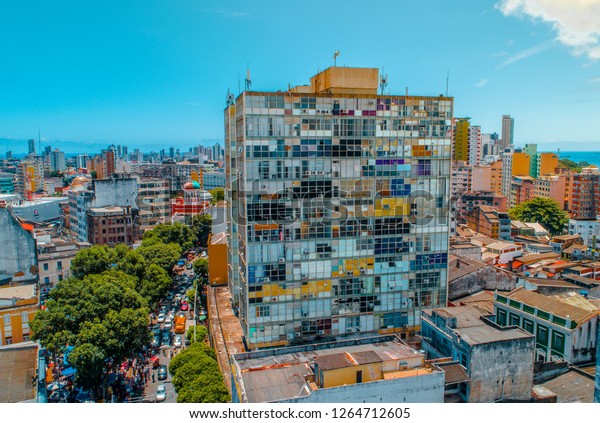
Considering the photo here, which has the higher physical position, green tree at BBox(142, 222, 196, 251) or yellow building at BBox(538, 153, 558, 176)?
yellow building at BBox(538, 153, 558, 176)

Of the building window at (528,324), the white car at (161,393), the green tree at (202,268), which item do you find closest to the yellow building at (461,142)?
the green tree at (202,268)

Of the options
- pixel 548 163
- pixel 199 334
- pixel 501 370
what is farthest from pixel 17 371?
pixel 548 163

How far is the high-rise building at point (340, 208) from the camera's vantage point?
62.5 ft

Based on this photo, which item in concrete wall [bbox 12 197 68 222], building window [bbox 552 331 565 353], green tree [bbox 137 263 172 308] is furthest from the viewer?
concrete wall [bbox 12 197 68 222]

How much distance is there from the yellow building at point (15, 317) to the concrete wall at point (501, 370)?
2070 centimetres

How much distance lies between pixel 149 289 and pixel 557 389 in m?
21.4

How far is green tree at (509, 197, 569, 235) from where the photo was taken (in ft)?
173

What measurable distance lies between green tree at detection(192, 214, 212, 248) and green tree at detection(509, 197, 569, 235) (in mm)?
33726

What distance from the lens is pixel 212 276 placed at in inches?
1233

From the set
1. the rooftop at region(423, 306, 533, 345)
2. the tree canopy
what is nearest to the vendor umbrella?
the tree canopy

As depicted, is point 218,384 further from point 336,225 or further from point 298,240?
point 336,225

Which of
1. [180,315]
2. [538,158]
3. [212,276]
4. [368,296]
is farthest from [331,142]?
[538,158]

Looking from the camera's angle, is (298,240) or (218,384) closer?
(218,384)

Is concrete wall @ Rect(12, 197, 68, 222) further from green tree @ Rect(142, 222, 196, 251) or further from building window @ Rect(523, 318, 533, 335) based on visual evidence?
building window @ Rect(523, 318, 533, 335)
